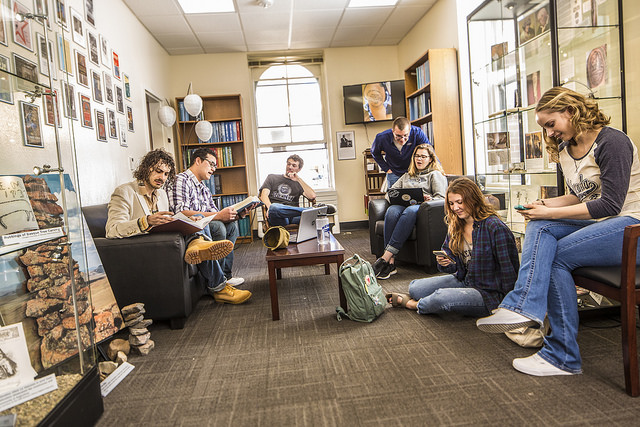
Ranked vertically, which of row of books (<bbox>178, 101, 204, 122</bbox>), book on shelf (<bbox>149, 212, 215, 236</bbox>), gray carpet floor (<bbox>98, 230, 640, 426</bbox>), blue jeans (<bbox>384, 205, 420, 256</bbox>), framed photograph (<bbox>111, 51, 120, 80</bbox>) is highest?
framed photograph (<bbox>111, 51, 120, 80</bbox>)

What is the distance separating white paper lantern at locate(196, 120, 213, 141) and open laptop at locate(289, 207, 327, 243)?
2981mm

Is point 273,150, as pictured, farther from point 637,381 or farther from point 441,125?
point 637,381

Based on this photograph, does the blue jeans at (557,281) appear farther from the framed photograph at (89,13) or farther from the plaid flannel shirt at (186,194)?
the framed photograph at (89,13)

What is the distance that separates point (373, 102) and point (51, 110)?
5300 millimetres

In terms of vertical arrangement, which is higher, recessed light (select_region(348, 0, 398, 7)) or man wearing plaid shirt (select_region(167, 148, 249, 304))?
recessed light (select_region(348, 0, 398, 7))

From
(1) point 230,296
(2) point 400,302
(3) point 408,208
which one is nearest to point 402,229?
(3) point 408,208

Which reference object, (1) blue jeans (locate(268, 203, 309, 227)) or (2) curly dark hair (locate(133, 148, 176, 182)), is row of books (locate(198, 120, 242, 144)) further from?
(2) curly dark hair (locate(133, 148, 176, 182))

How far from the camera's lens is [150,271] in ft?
8.27

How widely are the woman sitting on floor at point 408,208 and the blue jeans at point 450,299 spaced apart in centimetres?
91

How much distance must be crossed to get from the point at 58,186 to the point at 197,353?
1.09 meters

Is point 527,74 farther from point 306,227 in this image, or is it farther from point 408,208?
point 306,227

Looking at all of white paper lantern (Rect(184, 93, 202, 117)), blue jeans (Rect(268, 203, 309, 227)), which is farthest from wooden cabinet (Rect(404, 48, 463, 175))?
white paper lantern (Rect(184, 93, 202, 117))

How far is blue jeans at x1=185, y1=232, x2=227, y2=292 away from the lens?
3006 mm

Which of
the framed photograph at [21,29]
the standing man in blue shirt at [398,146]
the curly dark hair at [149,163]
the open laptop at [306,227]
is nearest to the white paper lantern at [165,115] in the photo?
the standing man in blue shirt at [398,146]
